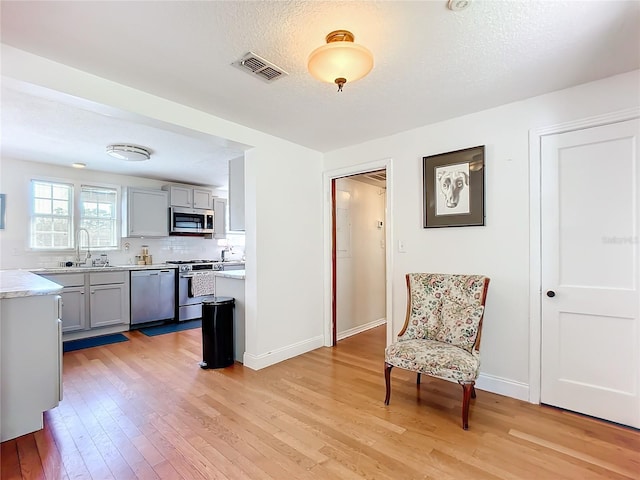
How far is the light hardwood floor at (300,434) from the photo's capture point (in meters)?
1.80

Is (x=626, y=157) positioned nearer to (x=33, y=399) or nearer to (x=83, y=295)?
(x=33, y=399)

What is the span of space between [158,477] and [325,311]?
8.39ft

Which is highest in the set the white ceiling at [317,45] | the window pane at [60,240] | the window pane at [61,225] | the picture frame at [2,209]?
the white ceiling at [317,45]

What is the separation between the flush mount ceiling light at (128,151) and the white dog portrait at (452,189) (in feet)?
11.2

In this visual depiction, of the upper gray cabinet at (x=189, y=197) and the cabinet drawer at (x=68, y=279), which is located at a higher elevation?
the upper gray cabinet at (x=189, y=197)

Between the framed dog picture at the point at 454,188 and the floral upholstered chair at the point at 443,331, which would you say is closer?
the floral upholstered chair at the point at 443,331

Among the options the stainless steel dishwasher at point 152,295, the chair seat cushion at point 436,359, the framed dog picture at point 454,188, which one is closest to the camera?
the chair seat cushion at point 436,359

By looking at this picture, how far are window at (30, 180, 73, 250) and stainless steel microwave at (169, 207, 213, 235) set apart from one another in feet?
4.66

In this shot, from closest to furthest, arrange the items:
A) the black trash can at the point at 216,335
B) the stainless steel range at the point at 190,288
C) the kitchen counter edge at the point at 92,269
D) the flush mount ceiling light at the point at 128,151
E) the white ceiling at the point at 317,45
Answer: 1. the white ceiling at the point at 317,45
2. the black trash can at the point at 216,335
3. the flush mount ceiling light at the point at 128,151
4. the kitchen counter edge at the point at 92,269
5. the stainless steel range at the point at 190,288

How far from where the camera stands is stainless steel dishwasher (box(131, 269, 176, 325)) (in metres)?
4.92

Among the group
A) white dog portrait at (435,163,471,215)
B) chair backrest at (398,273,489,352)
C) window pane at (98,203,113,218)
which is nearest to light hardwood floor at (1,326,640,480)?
chair backrest at (398,273,489,352)

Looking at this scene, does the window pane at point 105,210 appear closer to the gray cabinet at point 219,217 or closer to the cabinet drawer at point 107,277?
the cabinet drawer at point 107,277

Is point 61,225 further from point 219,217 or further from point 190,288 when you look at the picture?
point 219,217

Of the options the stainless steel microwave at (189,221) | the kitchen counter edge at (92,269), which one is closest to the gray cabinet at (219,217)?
the stainless steel microwave at (189,221)
